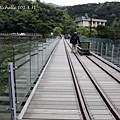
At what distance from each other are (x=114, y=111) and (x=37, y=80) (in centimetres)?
339

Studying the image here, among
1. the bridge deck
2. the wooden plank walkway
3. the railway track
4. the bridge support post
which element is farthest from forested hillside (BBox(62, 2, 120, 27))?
the bridge support post

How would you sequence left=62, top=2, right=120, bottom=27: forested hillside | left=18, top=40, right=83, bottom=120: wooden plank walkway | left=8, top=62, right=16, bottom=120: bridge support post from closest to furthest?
left=8, top=62, right=16, bottom=120: bridge support post, left=18, top=40, right=83, bottom=120: wooden plank walkway, left=62, top=2, right=120, bottom=27: forested hillside

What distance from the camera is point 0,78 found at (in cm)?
339

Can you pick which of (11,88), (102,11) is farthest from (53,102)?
(102,11)

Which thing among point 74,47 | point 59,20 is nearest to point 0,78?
point 74,47

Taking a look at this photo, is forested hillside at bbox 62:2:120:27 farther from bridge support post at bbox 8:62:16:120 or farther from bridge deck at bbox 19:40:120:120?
bridge support post at bbox 8:62:16:120

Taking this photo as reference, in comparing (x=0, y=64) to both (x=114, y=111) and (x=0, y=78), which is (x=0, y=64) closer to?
(x=0, y=78)

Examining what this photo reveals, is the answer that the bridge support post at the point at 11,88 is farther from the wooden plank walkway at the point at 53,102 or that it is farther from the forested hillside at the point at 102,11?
the forested hillside at the point at 102,11

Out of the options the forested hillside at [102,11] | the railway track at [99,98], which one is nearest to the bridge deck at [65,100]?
the railway track at [99,98]

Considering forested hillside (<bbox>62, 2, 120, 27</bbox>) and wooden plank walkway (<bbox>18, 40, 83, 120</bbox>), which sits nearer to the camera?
wooden plank walkway (<bbox>18, 40, 83, 120</bbox>)

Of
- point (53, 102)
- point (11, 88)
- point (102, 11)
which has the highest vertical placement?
point (102, 11)

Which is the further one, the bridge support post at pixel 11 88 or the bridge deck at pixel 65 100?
the bridge deck at pixel 65 100

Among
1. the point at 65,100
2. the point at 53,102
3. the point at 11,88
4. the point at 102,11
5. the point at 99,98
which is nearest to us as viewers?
the point at 11,88

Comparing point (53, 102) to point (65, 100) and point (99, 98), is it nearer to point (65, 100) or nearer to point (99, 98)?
point (65, 100)
